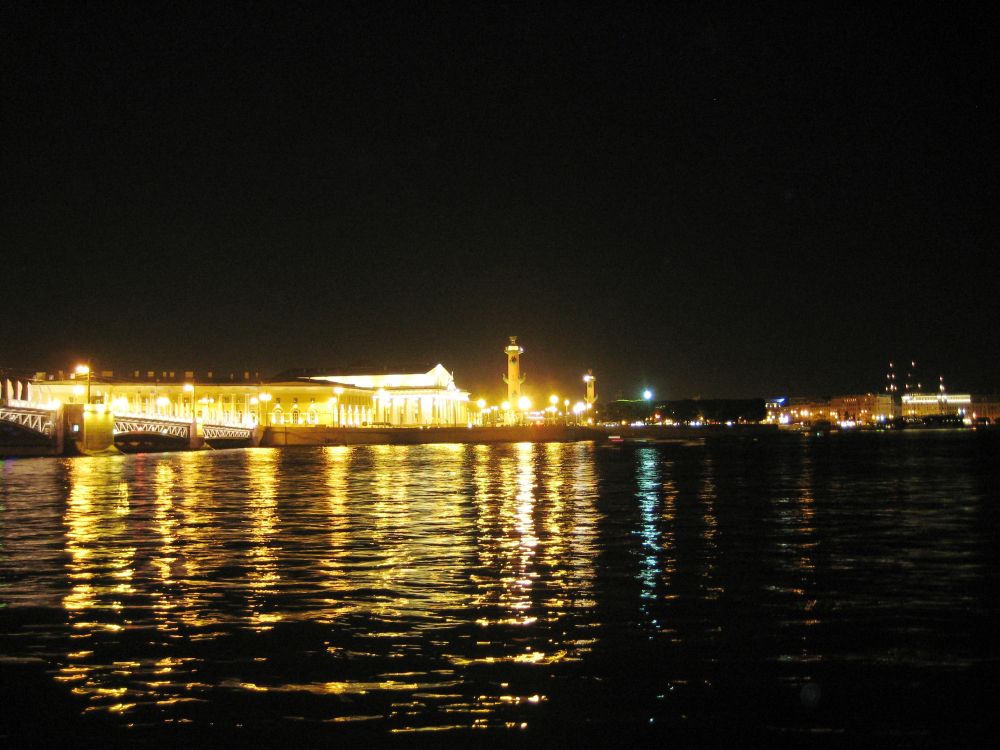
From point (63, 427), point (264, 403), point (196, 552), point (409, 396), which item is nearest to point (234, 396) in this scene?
point (264, 403)

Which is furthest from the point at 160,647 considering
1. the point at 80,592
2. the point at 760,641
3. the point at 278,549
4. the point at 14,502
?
the point at 14,502

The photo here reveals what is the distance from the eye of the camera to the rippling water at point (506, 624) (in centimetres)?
713

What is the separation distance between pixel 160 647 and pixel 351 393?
12401 centimetres

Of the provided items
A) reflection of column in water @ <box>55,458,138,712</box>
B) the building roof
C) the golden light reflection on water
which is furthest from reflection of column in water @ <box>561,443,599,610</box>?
the building roof

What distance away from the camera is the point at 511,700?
24.4ft

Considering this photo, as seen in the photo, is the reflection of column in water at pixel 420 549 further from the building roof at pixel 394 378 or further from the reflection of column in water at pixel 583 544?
the building roof at pixel 394 378

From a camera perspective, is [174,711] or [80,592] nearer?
[174,711]

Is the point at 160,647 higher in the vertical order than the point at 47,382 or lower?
lower

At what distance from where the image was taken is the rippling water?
7133 mm

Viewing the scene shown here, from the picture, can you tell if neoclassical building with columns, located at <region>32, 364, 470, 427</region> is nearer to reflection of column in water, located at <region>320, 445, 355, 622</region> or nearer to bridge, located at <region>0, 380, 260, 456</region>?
bridge, located at <region>0, 380, 260, 456</region>

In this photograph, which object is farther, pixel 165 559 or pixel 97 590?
pixel 165 559

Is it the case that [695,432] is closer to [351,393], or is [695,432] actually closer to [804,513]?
[351,393]

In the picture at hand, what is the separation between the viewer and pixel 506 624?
Result: 33.3ft

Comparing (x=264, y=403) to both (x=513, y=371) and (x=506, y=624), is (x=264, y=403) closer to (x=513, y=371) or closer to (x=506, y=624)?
(x=513, y=371)
